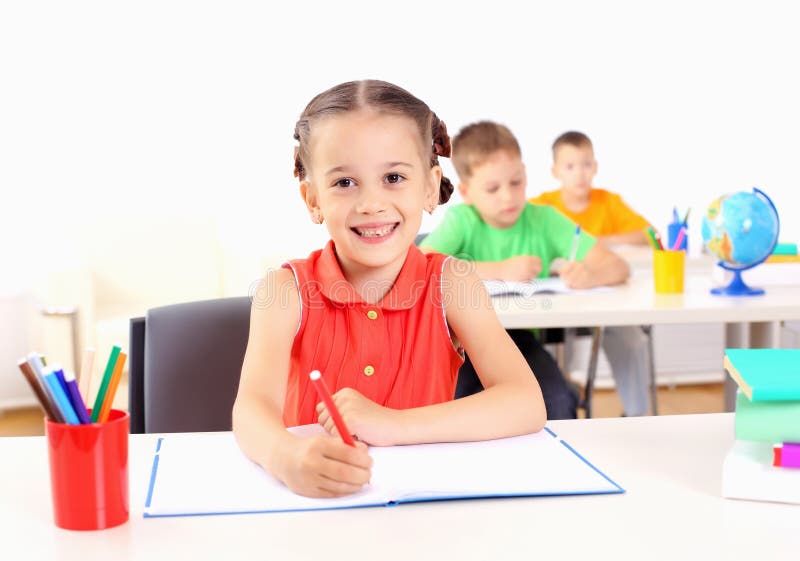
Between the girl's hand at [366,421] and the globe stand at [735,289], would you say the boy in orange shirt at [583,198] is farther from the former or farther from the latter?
the girl's hand at [366,421]

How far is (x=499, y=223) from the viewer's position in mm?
2725

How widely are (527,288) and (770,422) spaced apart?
1488mm

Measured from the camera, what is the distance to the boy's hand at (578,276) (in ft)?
7.84

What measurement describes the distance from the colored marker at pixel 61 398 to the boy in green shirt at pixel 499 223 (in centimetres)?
178

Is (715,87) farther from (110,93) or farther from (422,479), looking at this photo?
(422,479)

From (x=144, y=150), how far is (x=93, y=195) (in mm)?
312

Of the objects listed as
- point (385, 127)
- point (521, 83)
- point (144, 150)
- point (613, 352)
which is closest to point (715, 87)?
point (521, 83)

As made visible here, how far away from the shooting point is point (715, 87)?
179 inches

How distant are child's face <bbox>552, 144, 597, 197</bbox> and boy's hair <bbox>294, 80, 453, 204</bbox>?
9.40 feet

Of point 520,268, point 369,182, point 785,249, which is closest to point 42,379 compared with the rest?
point 369,182

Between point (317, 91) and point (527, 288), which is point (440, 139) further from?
point (317, 91)

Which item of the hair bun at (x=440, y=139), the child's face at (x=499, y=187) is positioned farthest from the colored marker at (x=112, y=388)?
the child's face at (x=499, y=187)

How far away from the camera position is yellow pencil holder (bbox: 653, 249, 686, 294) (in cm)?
232

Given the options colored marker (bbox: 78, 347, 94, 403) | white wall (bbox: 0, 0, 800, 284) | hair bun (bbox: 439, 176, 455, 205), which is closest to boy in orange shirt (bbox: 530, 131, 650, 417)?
white wall (bbox: 0, 0, 800, 284)
